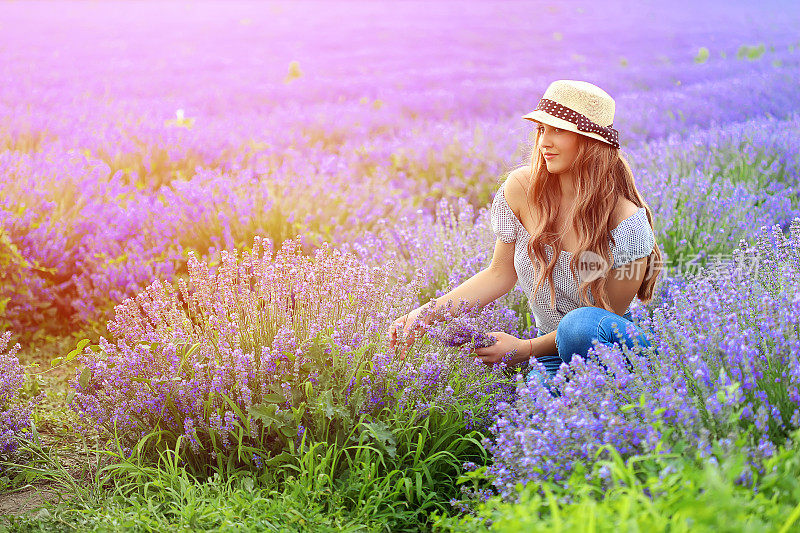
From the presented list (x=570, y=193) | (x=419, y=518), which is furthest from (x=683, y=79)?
(x=419, y=518)

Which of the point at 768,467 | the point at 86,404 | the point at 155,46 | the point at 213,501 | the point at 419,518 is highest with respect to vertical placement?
the point at 155,46

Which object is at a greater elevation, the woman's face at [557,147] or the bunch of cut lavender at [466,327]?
the woman's face at [557,147]

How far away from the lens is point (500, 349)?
92.5 inches

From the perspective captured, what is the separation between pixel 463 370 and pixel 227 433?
782mm

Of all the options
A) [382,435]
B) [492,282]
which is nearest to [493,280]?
[492,282]

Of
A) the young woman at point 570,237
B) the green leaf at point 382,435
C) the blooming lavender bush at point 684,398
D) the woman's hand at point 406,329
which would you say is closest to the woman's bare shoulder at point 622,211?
the young woman at point 570,237

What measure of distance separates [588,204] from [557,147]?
212 millimetres

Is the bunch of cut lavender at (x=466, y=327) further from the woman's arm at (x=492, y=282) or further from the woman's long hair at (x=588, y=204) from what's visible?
the woman's long hair at (x=588, y=204)

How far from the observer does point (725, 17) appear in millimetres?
15266

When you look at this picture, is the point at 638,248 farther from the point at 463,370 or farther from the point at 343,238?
the point at 343,238

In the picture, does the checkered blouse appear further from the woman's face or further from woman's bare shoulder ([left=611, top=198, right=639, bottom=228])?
the woman's face

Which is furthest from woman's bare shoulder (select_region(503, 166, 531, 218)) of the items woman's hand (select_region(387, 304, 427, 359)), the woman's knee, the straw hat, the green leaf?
the green leaf

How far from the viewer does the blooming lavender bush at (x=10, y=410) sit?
215 centimetres

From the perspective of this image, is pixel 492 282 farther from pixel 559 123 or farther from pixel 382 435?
pixel 382 435
